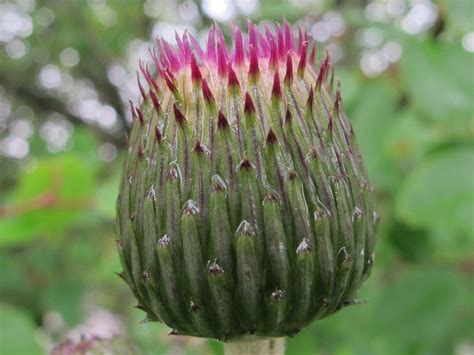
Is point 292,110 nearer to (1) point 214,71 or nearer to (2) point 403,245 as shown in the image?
(1) point 214,71

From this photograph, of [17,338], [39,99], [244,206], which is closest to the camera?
[244,206]

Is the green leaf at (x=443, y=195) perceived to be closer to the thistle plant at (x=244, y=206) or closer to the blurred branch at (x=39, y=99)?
the thistle plant at (x=244, y=206)

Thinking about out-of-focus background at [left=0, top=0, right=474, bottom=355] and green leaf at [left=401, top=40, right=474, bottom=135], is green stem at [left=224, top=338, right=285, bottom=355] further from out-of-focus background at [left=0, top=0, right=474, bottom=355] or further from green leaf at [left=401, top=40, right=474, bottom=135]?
green leaf at [left=401, top=40, right=474, bottom=135]

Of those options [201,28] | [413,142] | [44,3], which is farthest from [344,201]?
[44,3]

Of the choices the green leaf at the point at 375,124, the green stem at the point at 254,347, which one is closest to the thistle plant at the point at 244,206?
the green stem at the point at 254,347

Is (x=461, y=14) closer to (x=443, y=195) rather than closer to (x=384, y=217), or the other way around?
(x=443, y=195)

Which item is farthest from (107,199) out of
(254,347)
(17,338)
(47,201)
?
(254,347)
